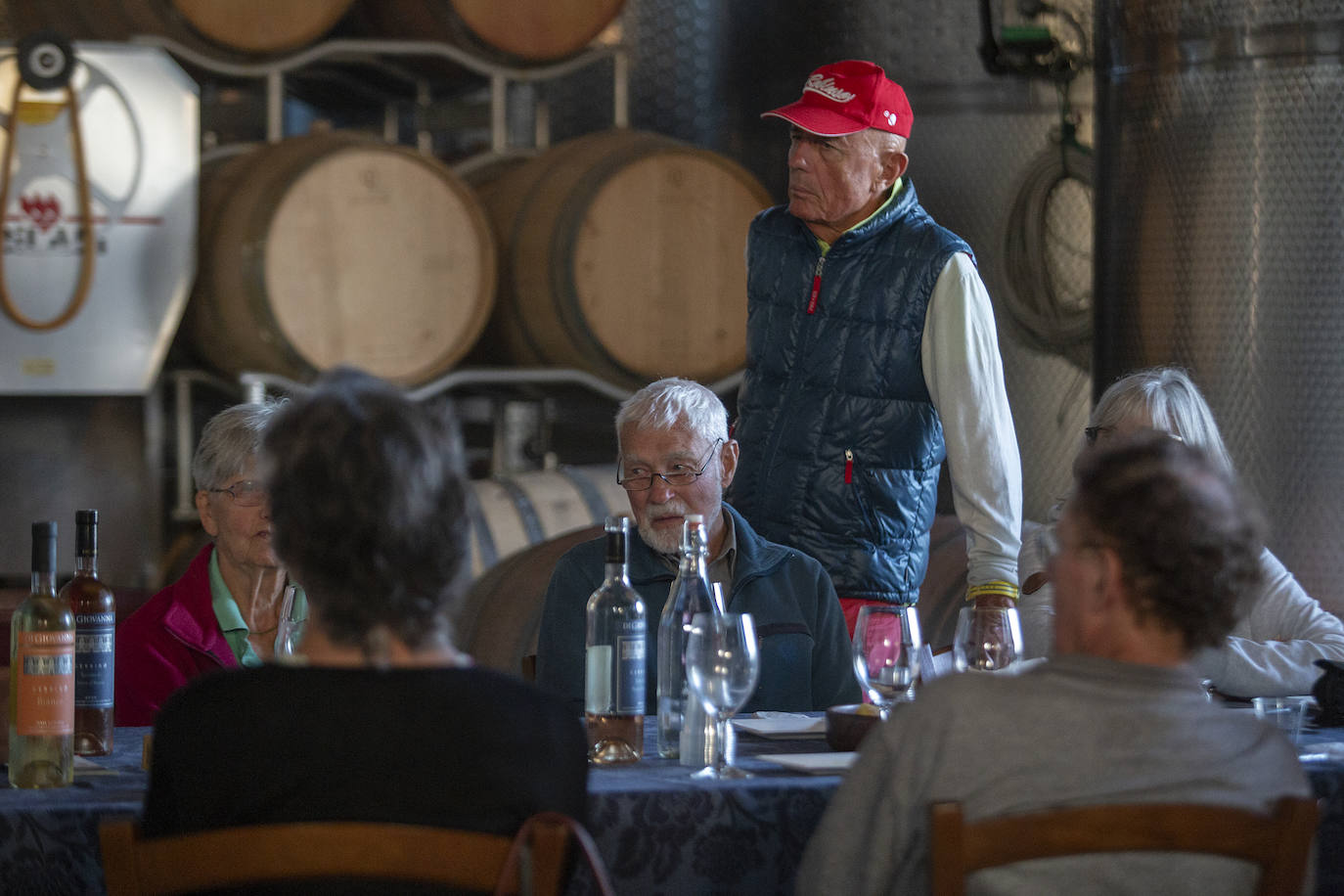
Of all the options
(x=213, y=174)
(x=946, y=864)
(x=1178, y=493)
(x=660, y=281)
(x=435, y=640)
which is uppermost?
(x=213, y=174)

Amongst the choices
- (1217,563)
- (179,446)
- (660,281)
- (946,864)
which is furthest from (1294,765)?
(179,446)

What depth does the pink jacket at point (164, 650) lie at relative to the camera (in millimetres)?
2611

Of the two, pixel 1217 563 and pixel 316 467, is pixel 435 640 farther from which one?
pixel 1217 563

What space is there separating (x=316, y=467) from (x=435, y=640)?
204 mm

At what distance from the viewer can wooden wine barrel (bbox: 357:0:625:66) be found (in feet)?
16.2

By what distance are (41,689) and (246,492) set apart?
811mm

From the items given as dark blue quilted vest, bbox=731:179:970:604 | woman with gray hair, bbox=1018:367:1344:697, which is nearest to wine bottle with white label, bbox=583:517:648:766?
woman with gray hair, bbox=1018:367:1344:697

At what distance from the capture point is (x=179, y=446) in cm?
477

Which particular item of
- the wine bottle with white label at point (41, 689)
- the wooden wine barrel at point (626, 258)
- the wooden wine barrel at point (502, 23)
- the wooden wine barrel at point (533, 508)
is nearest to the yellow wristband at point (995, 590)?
the wooden wine barrel at point (533, 508)

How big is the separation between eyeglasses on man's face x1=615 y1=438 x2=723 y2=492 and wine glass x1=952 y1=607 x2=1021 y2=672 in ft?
2.42

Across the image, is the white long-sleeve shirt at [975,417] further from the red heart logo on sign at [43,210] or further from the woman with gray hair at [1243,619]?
the red heart logo on sign at [43,210]

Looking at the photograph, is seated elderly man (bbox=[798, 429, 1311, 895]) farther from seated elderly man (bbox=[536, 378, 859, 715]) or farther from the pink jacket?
the pink jacket

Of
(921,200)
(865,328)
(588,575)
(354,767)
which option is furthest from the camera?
(921,200)

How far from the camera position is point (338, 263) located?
467cm
